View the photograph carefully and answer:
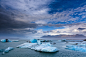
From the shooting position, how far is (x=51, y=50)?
16.2 m

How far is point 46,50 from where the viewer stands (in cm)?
1648

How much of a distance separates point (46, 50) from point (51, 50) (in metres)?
1.24
